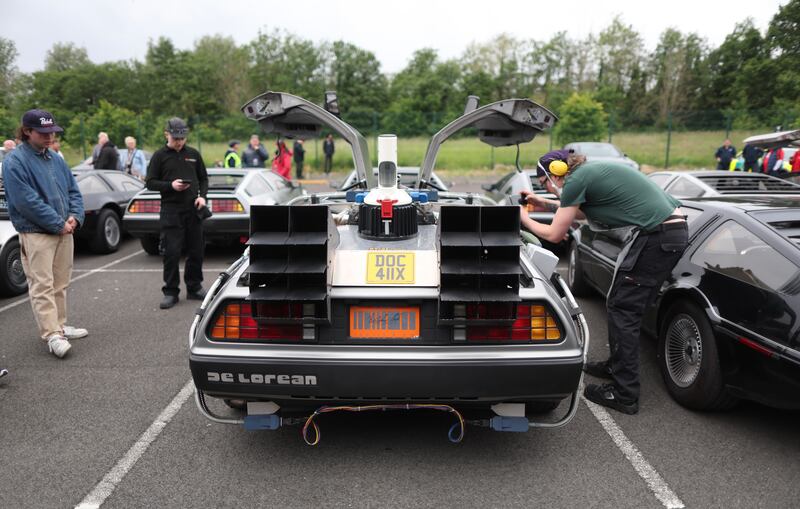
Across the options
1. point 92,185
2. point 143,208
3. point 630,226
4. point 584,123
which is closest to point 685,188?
point 630,226

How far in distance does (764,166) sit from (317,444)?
45.0 feet

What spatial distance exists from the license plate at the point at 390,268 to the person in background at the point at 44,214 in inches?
120

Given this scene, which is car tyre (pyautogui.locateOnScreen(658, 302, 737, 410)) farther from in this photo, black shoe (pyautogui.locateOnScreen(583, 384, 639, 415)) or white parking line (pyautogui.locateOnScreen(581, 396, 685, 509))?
white parking line (pyautogui.locateOnScreen(581, 396, 685, 509))

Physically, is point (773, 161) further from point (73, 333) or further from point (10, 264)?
point (10, 264)

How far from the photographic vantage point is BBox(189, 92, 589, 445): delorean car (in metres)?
2.47

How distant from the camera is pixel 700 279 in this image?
3.44 meters

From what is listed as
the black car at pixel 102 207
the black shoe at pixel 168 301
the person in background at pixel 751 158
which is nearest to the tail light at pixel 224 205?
the black shoe at pixel 168 301

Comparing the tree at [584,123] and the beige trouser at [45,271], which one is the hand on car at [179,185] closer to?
the beige trouser at [45,271]

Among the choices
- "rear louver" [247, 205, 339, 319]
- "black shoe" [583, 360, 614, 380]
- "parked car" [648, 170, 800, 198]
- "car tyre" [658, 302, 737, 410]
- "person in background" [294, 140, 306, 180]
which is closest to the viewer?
"rear louver" [247, 205, 339, 319]

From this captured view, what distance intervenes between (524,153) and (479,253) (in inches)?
940

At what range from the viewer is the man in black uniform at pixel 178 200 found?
17.8ft

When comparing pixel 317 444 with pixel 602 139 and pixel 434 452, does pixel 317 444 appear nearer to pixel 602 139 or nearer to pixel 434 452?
pixel 434 452

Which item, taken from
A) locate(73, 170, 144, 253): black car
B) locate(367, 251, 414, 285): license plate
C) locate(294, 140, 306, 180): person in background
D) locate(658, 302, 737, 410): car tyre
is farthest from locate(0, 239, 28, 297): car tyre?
locate(294, 140, 306, 180): person in background

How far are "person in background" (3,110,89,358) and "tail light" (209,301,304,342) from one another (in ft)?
8.26
